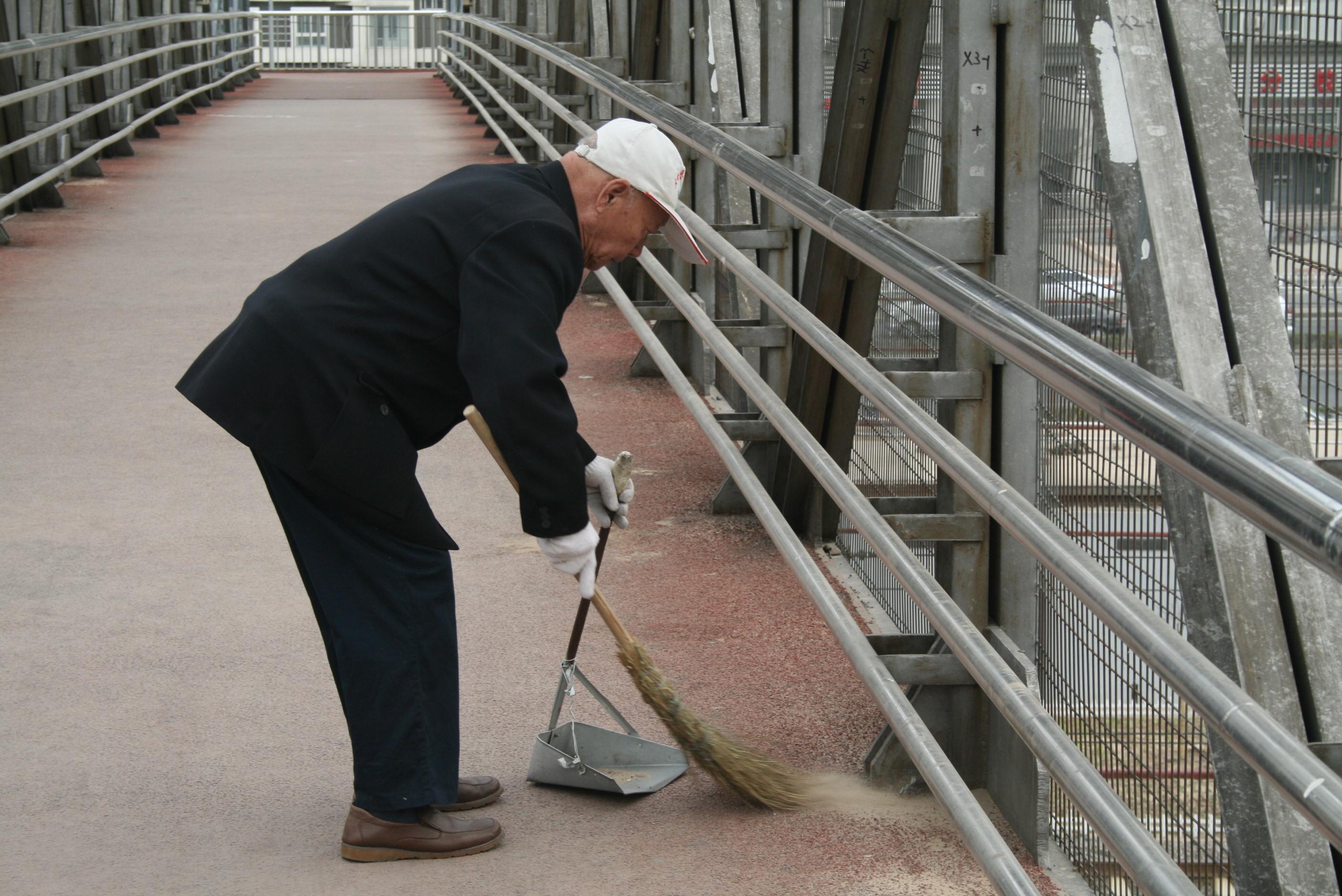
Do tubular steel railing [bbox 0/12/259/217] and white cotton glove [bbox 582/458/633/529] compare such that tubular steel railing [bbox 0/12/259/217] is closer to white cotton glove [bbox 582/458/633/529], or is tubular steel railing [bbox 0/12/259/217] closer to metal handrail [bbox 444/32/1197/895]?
white cotton glove [bbox 582/458/633/529]

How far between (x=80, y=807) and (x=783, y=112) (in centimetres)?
367

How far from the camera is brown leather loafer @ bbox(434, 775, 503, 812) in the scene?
3285 mm

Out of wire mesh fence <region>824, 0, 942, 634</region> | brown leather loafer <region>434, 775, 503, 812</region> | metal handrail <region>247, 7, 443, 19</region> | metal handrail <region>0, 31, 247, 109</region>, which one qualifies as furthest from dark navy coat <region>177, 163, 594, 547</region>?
metal handrail <region>247, 7, 443, 19</region>

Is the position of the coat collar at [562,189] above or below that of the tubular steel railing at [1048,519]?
above

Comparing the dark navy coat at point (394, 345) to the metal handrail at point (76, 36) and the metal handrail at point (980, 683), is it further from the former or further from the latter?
the metal handrail at point (76, 36)

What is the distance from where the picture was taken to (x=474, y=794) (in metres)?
3.29

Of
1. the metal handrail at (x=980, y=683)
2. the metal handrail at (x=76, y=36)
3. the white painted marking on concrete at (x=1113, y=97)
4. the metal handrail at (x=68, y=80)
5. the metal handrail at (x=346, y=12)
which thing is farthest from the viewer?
the metal handrail at (x=346, y=12)

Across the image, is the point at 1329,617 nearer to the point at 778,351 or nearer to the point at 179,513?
the point at 778,351

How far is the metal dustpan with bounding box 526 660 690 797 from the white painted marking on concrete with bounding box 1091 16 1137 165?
159 cm

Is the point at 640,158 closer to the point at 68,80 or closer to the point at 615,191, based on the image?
the point at 615,191

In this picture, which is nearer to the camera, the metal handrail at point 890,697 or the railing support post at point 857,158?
the metal handrail at point 890,697

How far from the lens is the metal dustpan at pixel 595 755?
3373mm

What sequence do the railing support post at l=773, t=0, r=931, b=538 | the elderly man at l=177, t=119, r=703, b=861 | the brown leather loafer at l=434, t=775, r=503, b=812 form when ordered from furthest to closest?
the railing support post at l=773, t=0, r=931, b=538 → the brown leather loafer at l=434, t=775, r=503, b=812 → the elderly man at l=177, t=119, r=703, b=861

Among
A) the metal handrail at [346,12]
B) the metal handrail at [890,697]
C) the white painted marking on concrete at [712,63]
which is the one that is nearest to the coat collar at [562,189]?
the metal handrail at [890,697]
